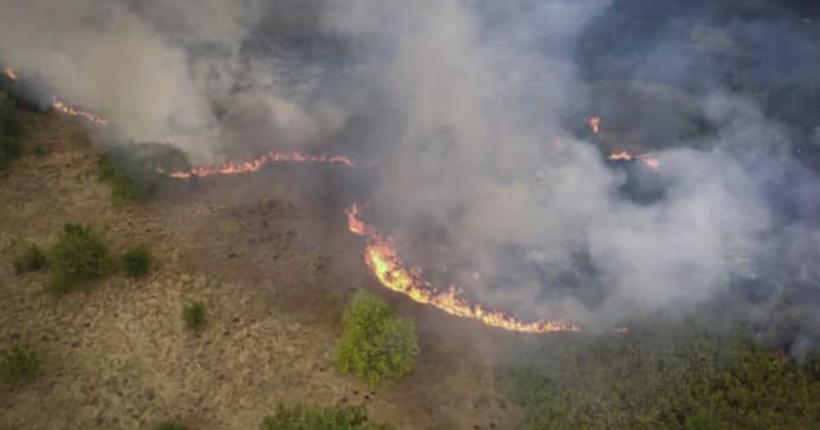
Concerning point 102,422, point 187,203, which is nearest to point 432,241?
point 187,203

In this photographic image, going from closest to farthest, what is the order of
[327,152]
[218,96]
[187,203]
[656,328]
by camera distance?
[656,328] < [187,203] < [327,152] < [218,96]

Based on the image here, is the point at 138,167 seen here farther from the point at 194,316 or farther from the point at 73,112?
the point at 194,316

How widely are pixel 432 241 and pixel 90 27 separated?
1363cm

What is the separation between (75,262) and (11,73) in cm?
1023

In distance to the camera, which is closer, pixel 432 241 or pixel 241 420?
pixel 241 420

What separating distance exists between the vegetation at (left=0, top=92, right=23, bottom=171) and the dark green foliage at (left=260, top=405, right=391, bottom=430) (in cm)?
1116

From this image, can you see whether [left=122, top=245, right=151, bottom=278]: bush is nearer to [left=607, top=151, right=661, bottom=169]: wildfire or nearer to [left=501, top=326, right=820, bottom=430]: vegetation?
[left=501, top=326, right=820, bottom=430]: vegetation

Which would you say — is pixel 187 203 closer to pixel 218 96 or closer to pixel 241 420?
pixel 218 96

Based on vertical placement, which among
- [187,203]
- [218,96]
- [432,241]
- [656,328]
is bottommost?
[656,328]

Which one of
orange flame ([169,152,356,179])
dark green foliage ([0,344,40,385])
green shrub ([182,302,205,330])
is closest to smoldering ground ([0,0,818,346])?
orange flame ([169,152,356,179])

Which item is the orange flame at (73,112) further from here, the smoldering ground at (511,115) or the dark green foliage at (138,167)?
the dark green foliage at (138,167)

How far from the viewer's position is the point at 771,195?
1742 centimetres

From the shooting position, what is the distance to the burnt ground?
13164mm

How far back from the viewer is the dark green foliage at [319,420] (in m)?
12.1
